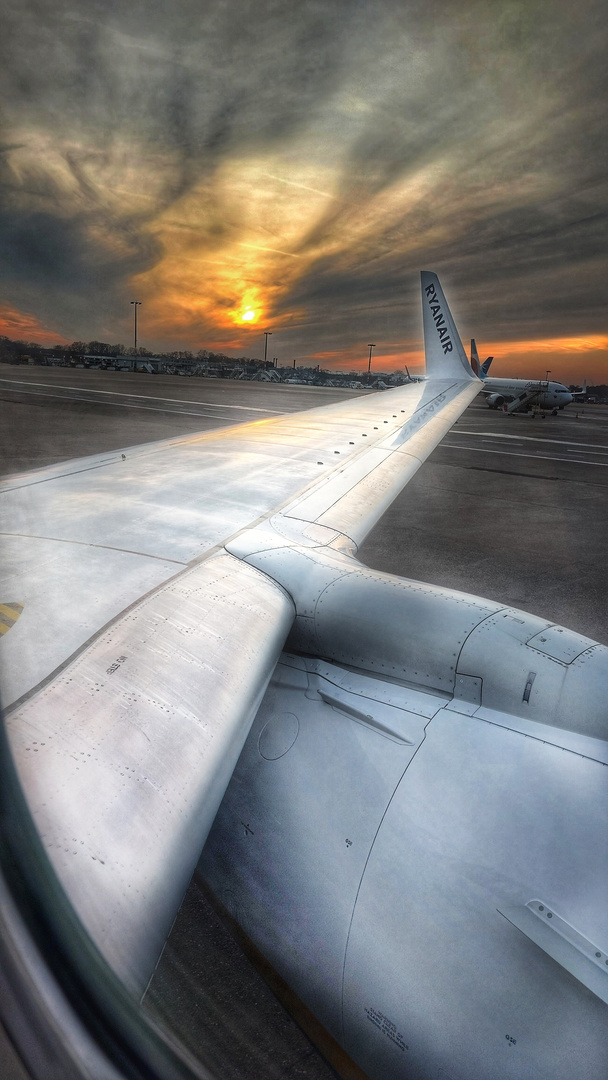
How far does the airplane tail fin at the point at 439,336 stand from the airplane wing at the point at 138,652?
47.6 feet

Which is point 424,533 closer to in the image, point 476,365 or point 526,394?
point 526,394

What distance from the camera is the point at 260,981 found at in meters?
2.45

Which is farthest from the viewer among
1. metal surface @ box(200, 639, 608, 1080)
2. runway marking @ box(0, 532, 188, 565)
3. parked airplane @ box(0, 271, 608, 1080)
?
runway marking @ box(0, 532, 188, 565)

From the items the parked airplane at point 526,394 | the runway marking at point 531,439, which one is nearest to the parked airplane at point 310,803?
the runway marking at point 531,439

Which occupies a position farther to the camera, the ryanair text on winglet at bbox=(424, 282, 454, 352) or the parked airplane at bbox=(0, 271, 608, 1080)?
the ryanair text on winglet at bbox=(424, 282, 454, 352)

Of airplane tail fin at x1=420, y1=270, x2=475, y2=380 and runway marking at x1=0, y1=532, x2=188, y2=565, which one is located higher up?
airplane tail fin at x1=420, y1=270, x2=475, y2=380

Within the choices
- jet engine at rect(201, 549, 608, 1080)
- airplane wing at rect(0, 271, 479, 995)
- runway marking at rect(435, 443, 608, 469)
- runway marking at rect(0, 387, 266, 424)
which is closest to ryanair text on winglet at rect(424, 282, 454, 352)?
runway marking at rect(435, 443, 608, 469)

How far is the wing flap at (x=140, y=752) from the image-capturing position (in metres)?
1.06

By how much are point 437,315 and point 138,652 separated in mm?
17954

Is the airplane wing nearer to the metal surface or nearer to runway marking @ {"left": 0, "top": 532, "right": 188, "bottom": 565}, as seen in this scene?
runway marking @ {"left": 0, "top": 532, "right": 188, "bottom": 565}

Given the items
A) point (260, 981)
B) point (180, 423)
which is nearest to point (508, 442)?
point (180, 423)

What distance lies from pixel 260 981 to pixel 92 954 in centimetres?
208

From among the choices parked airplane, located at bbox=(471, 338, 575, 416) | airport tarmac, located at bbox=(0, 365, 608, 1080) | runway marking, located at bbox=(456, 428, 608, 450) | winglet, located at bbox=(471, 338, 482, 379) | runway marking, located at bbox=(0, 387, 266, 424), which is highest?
winglet, located at bbox=(471, 338, 482, 379)

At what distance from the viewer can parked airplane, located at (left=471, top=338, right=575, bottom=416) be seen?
102ft
